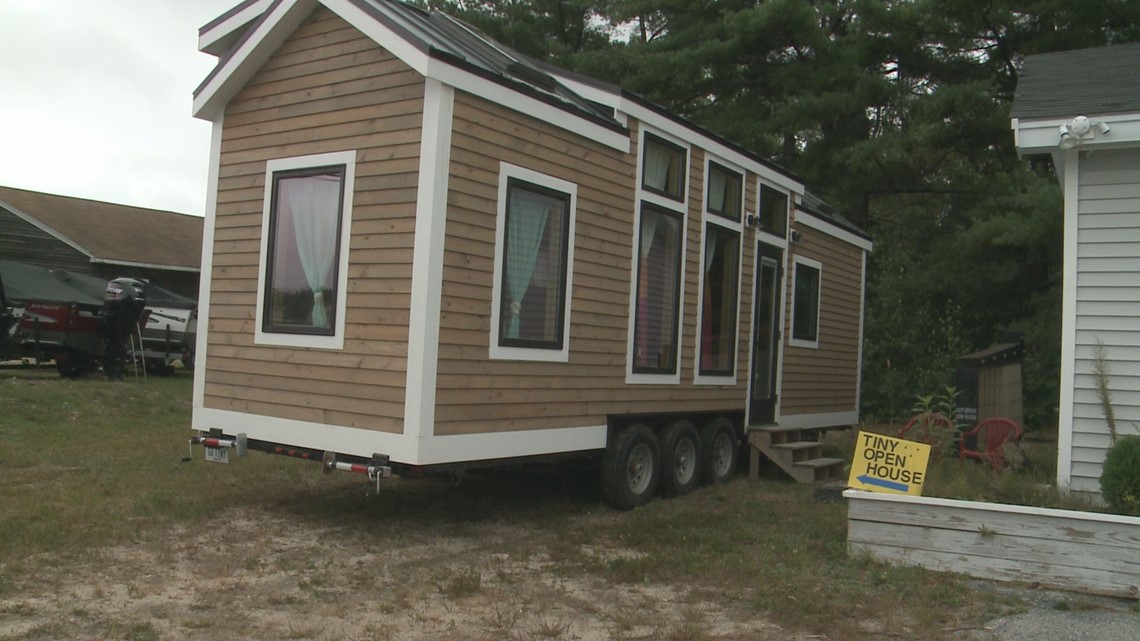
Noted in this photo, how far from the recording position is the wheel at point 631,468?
8.09 metres

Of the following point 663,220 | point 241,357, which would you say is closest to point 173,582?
point 241,357

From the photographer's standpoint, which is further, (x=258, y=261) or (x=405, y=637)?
(x=258, y=261)

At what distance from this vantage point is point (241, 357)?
739cm

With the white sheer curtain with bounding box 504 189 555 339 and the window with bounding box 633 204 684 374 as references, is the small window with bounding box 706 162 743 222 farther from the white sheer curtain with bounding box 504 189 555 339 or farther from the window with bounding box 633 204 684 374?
the white sheer curtain with bounding box 504 189 555 339

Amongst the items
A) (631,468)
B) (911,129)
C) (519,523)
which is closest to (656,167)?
(631,468)

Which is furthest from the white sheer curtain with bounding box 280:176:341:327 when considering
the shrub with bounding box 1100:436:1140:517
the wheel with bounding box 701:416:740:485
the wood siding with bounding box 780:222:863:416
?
the wood siding with bounding box 780:222:863:416

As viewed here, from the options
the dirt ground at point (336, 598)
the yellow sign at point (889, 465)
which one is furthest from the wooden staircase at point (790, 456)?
the dirt ground at point (336, 598)

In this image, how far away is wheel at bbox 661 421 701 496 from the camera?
28.9 ft

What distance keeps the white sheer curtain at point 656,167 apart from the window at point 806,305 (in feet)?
9.75

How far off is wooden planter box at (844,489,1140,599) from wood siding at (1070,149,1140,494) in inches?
57.8

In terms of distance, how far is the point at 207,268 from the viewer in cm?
774

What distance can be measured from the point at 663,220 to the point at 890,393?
9239 millimetres

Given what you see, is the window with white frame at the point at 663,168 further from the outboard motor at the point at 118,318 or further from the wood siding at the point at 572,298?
the outboard motor at the point at 118,318

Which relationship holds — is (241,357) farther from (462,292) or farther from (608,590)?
(608,590)
